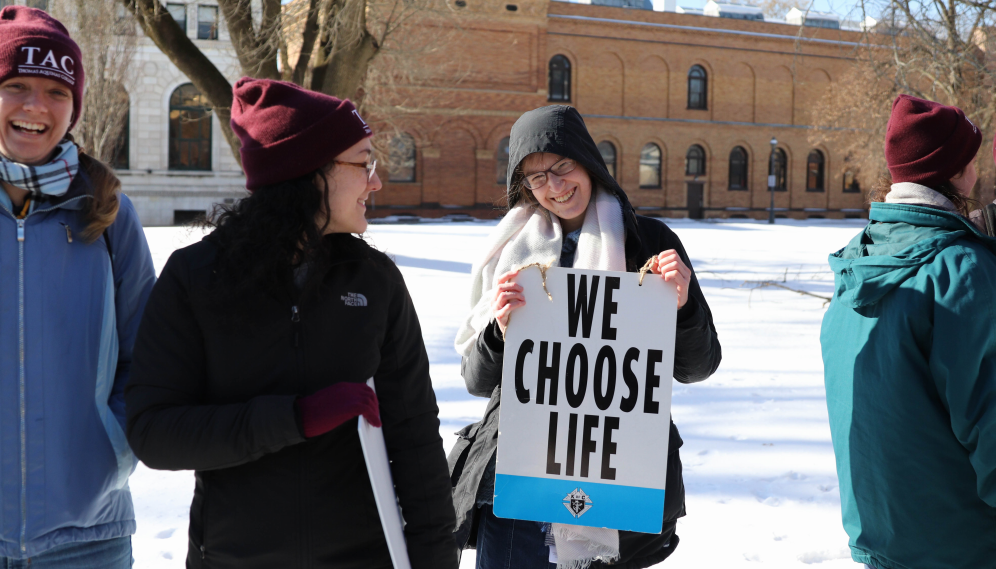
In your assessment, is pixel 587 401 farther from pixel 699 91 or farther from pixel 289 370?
pixel 699 91

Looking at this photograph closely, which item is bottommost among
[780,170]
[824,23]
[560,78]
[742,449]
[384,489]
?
[742,449]

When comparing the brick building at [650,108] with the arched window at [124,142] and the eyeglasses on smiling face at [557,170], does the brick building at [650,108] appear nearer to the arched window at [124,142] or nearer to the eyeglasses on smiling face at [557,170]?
the arched window at [124,142]

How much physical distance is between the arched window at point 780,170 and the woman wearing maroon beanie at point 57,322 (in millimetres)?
47503

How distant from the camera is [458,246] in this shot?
66.9 ft

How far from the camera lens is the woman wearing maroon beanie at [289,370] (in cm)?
173

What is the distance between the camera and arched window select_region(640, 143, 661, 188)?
44469mm

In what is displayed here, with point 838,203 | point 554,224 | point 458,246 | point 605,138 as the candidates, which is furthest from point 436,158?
point 554,224

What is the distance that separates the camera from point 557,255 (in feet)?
8.42

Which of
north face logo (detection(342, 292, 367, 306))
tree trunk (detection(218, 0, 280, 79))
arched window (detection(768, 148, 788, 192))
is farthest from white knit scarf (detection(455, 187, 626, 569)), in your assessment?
arched window (detection(768, 148, 788, 192))

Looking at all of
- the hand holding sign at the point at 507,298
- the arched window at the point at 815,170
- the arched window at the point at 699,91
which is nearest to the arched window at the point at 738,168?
the arched window at the point at 699,91

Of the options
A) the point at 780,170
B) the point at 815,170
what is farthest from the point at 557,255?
the point at 815,170

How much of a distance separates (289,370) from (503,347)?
0.83 metres

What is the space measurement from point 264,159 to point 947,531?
2.01 meters

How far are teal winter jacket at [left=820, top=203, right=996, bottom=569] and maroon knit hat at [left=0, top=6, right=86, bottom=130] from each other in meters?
2.32
